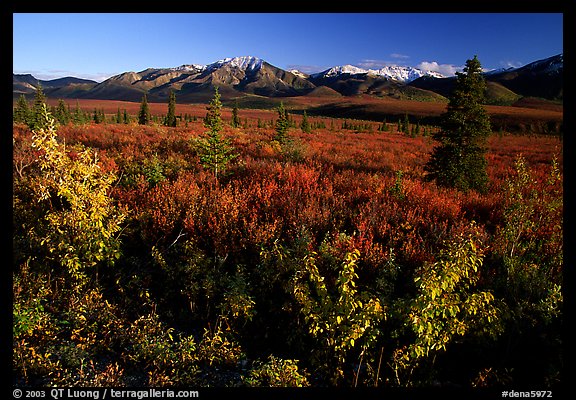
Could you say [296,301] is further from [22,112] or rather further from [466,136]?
[22,112]

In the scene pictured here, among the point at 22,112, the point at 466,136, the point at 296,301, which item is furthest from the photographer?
the point at 22,112

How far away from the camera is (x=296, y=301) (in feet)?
15.0

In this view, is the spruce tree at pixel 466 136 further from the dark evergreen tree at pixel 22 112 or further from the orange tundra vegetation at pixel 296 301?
the dark evergreen tree at pixel 22 112

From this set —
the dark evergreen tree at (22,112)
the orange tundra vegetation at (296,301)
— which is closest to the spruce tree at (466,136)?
the orange tundra vegetation at (296,301)

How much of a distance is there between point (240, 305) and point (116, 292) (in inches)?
94.7

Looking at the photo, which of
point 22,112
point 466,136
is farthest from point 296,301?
point 22,112

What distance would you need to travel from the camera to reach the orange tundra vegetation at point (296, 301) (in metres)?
3.67

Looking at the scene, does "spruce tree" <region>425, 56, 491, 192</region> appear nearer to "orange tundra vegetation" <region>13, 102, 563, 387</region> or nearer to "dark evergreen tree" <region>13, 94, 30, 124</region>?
"orange tundra vegetation" <region>13, 102, 563, 387</region>

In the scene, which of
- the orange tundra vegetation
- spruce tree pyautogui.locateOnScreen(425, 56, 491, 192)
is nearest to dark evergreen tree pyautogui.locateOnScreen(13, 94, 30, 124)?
the orange tundra vegetation

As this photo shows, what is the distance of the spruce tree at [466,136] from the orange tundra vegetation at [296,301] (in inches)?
198

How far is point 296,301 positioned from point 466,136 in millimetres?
11178

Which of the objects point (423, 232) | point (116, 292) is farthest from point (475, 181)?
point (116, 292)

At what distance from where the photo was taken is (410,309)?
3.74 m
